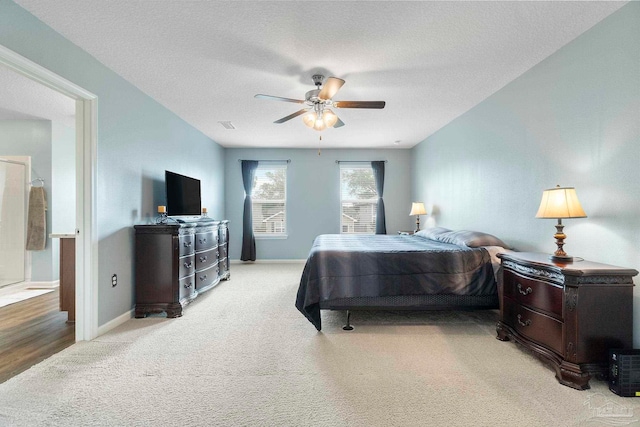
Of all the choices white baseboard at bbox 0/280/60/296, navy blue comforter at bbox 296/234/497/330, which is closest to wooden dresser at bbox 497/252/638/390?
navy blue comforter at bbox 296/234/497/330

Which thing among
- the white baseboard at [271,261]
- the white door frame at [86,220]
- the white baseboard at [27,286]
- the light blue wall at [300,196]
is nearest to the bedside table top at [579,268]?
the white door frame at [86,220]

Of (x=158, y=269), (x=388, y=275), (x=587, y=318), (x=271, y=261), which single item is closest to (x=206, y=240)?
(x=158, y=269)

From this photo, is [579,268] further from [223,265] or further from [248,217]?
[248,217]

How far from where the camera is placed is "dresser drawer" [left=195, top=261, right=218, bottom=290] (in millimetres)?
3690

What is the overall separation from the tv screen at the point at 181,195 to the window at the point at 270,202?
6.56 feet

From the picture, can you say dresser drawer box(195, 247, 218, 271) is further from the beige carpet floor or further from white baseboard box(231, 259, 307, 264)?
white baseboard box(231, 259, 307, 264)

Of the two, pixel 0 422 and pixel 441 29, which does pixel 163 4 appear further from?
pixel 0 422

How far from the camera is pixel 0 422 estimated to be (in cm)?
155

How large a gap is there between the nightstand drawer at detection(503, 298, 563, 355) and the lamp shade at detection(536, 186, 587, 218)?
2.35 feet

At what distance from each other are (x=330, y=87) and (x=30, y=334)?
3.48 metres

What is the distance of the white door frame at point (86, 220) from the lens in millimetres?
2566

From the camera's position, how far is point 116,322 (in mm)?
2889

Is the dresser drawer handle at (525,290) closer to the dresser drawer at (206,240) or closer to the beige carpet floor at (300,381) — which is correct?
the beige carpet floor at (300,381)

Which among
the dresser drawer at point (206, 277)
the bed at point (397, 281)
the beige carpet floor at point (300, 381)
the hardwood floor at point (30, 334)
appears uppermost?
the bed at point (397, 281)
